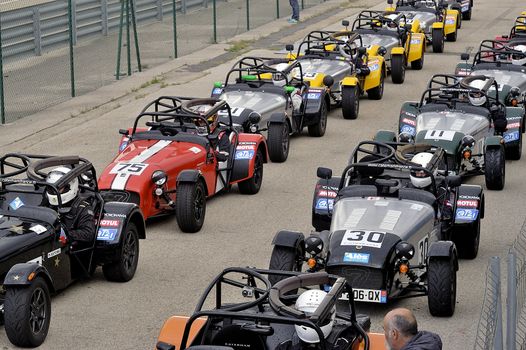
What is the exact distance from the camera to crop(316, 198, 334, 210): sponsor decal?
15.7 m

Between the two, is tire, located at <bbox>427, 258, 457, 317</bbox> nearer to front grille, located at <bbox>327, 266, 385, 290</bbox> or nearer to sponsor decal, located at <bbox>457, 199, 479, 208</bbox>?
front grille, located at <bbox>327, 266, 385, 290</bbox>

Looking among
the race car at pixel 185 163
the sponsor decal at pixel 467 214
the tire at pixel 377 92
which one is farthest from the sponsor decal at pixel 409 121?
the tire at pixel 377 92

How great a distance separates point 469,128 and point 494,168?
1.01m

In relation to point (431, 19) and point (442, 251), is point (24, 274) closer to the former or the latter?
point (442, 251)

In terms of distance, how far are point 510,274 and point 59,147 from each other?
1446 centimetres

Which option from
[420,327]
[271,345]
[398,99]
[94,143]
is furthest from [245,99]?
[271,345]

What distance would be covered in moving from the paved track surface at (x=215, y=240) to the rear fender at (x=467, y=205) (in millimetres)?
607

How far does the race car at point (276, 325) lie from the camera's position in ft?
33.3

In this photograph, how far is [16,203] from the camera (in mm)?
14352

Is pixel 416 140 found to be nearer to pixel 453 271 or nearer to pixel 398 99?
pixel 453 271

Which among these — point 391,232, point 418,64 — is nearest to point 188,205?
point 391,232

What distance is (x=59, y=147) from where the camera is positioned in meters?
22.8

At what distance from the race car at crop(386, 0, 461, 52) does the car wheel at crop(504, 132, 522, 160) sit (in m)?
10.3

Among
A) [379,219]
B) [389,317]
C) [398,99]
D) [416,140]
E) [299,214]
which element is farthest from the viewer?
[398,99]
